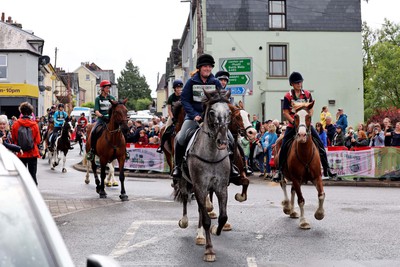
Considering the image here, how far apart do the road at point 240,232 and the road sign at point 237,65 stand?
20.0ft


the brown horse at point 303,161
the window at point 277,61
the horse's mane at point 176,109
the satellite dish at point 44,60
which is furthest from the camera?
the satellite dish at point 44,60

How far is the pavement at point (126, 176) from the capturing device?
13.4 metres

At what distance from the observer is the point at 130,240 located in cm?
974

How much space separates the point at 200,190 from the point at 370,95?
66.0m

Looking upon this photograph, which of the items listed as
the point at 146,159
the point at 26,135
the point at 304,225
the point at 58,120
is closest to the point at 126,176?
the point at 146,159

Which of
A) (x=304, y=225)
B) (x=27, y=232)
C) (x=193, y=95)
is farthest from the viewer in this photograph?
(x=304, y=225)

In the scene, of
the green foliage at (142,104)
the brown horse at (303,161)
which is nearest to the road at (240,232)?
the brown horse at (303,161)

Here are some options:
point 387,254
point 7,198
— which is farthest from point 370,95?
point 7,198

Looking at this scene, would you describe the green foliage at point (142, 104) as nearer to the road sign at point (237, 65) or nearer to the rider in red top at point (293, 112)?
the road sign at point (237, 65)

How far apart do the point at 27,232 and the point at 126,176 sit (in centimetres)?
2120

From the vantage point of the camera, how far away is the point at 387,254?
347 inches

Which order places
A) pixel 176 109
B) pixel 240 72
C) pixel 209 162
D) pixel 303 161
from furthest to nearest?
pixel 240 72 < pixel 176 109 < pixel 303 161 < pixel 209 162

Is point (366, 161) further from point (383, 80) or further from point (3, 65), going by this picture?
point (383, 80)

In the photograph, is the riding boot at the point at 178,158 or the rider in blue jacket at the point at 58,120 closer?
the riding boot at the point at 178,158
